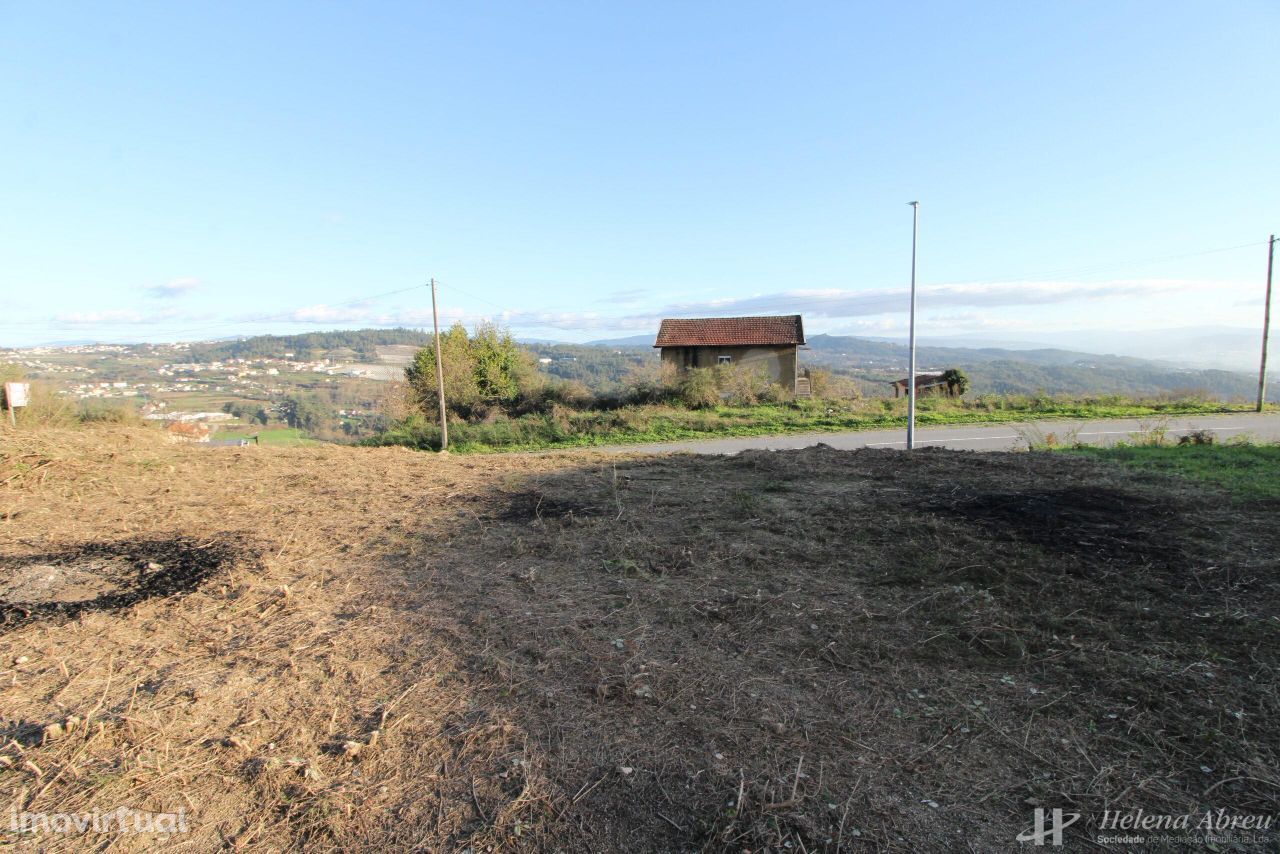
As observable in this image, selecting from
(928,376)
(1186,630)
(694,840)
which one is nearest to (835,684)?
(694,840)

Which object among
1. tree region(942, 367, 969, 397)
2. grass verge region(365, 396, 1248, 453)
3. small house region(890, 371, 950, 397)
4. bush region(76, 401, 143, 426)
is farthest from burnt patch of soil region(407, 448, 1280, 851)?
tree region(942, 367, 969, 397)

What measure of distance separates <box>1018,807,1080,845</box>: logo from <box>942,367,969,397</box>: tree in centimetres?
3029

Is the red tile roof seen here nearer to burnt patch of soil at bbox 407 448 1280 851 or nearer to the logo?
burnt patch of soil at bbox 407 448 1280 851

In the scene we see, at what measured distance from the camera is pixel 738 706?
2.82m

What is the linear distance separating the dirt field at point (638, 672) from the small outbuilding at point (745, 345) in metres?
27.4

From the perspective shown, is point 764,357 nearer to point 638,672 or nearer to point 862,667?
point 862,667

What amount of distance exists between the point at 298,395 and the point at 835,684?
40.7 metres

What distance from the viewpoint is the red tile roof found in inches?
1324

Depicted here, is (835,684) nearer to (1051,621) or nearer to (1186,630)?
(1051,621)

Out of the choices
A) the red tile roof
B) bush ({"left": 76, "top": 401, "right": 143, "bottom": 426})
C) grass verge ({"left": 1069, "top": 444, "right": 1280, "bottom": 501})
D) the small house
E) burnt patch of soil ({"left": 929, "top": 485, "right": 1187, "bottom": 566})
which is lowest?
the small house

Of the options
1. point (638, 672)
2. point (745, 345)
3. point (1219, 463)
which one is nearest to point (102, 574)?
point (638, 672)

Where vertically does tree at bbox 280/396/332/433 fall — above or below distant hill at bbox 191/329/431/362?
below

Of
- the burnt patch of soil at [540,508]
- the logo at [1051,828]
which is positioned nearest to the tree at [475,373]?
the burnt patch of soil at [540,508]

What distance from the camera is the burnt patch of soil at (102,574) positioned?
401 cm
